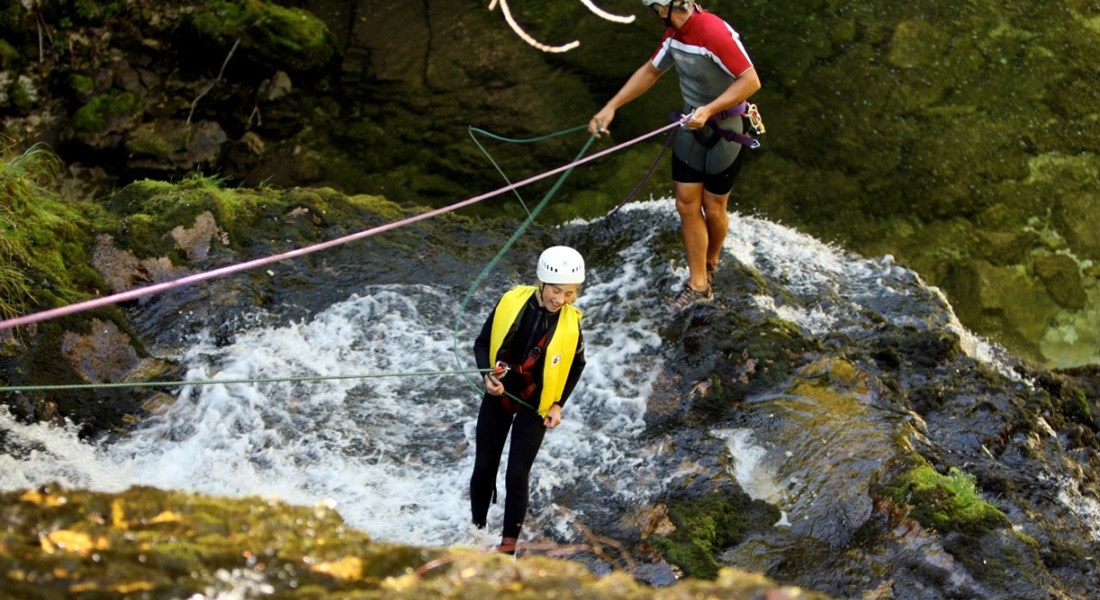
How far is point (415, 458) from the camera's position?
6414 mm

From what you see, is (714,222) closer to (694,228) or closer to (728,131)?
(694,228)

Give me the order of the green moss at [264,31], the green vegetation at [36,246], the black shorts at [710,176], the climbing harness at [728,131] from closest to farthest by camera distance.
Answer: the green vegetation at [36,246], the climbing harness at [728,131], the black shorts at [710,176], the green moss at [264,31]

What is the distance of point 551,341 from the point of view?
5.14 metres

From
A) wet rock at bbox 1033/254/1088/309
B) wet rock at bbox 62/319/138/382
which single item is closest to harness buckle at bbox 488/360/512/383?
wet rock at bbox 62/319/138/382

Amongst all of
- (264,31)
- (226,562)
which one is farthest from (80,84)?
(226,562)

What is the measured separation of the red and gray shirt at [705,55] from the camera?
6543 mm

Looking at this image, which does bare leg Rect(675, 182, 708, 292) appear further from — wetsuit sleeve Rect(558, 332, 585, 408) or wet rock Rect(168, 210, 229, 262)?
wet rock Rect(168, 210, 229, 262)

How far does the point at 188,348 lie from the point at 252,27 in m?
6.03

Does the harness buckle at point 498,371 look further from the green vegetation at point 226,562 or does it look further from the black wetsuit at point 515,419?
the green vegetation at point 226,562

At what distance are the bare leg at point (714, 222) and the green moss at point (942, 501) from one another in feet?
7.42

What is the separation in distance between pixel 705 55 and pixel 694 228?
4.25 ft

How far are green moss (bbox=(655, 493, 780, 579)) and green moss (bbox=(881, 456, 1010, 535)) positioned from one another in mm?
723

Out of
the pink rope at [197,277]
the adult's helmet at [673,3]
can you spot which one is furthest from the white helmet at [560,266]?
the adult's helmet at [673,3]

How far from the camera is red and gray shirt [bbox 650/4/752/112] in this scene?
6543 mm
